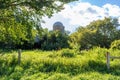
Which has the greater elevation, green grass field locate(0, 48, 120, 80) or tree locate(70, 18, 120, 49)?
tree locate(70, 18, 120, 49)

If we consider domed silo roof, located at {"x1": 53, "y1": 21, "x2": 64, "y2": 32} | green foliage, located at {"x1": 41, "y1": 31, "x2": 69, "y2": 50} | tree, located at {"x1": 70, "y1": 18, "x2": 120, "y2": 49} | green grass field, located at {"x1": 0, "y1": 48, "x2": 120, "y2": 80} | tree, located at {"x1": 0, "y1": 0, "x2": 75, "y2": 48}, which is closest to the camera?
green grass field, located at {"x1": 0, "y1": 48, "x2": 120, "y2": 80}

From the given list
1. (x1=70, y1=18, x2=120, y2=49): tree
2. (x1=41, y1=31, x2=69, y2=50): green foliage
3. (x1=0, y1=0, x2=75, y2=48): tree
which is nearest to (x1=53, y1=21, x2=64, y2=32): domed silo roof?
(x1=70, y1=18, x2=120, y2=49): tree

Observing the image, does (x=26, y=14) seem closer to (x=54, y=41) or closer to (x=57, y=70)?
(x=57, y=70)

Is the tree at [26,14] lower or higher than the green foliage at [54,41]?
higher

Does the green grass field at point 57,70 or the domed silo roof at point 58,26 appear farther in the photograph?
the domed silo roof at point 58,26

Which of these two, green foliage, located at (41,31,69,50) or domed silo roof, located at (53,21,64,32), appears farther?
domed silo roof, located at (53,21,64,32)

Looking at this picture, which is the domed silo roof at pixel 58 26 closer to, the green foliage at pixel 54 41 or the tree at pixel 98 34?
the tree at pixel 98 34

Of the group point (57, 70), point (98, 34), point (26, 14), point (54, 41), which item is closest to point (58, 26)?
point (98, 34)

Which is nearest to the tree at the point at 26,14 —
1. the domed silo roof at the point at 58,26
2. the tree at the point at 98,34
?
the tree at the point at 98,34

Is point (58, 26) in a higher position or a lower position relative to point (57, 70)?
higher

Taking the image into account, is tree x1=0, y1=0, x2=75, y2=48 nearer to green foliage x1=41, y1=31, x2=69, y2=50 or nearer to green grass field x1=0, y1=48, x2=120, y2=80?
green grass field x1=0, y1=48, x2=120, y2=80

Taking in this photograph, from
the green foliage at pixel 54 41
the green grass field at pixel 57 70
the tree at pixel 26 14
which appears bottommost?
the green grass field at pixel 57 70

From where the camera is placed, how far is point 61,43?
5594 cm

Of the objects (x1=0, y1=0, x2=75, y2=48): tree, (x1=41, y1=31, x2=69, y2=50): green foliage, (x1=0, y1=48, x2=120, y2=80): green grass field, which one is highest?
(x1=0, y1=0, x2=75, y2=48): tree
